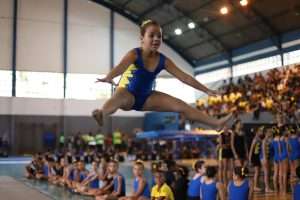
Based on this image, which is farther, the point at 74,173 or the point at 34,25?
the point at 34,25

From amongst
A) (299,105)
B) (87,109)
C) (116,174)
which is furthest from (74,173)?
(87,109)

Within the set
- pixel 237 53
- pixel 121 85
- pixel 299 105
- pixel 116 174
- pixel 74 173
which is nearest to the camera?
pixel 121 85

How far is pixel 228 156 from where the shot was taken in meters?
9.22

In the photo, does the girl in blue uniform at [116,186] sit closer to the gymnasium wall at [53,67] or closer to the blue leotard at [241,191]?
the blue leotard at [241,191]

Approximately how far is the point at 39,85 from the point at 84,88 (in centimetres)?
252

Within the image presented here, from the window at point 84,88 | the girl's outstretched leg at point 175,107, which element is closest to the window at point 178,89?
the window at point 84,88

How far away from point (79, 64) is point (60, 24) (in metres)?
2.41

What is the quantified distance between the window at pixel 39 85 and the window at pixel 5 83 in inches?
15.9

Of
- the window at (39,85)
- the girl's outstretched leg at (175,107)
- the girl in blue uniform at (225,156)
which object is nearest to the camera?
the girl's outstretched leg at (175,107)

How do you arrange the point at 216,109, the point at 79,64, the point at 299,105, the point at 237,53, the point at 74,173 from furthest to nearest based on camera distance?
the point at 79,64
the point at 237,53
the point at 216,109
the point at 299,105
the point at 74,173

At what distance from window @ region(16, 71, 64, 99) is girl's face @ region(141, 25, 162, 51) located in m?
21.2

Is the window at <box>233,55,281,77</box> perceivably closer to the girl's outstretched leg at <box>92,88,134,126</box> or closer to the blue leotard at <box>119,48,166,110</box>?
the blue leotard at <box>119,48,166,110</box>

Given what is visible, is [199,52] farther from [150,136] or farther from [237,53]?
[150,136]

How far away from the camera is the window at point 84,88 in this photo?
80.4ft
